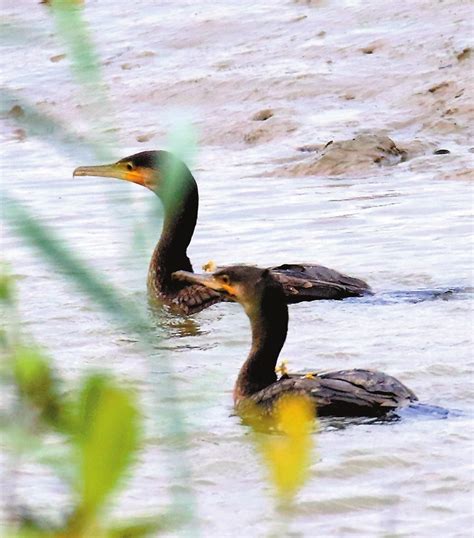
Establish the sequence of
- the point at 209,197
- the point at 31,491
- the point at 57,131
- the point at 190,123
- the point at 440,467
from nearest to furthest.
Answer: the point at 57,131 < the point at 190,123 < the point at 31,491 < the point at 440,467 < the point at 209,197

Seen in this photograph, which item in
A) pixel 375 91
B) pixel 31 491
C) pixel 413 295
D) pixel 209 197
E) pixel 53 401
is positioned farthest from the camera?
pixel 375 91

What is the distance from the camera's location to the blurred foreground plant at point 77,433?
1146mm

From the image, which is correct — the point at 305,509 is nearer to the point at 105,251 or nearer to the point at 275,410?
the point at 275,410

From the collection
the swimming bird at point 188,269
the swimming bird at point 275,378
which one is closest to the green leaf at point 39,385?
the swimming bird at point 275,378

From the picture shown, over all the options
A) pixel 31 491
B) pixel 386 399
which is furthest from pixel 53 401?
pixel 386 399

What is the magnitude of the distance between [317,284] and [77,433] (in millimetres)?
7478

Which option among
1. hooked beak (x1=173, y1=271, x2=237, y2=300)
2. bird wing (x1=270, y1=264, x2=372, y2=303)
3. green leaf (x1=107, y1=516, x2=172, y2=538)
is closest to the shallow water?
bird wing (x1=270, y1=264, x2=372, y2=303)

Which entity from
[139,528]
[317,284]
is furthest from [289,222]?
[139,528]

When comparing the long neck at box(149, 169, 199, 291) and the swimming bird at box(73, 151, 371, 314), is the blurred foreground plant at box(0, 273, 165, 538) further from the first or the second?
the long neck at box(149, 169, 199, 291)

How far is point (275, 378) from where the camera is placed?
690 centimetres

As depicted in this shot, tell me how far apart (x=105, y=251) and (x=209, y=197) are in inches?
103

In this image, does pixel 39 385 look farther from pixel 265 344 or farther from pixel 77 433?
pixel 265 344

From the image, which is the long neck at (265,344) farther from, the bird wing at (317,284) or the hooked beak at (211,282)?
the bird wing at (317,284)

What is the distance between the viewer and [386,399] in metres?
6.11
